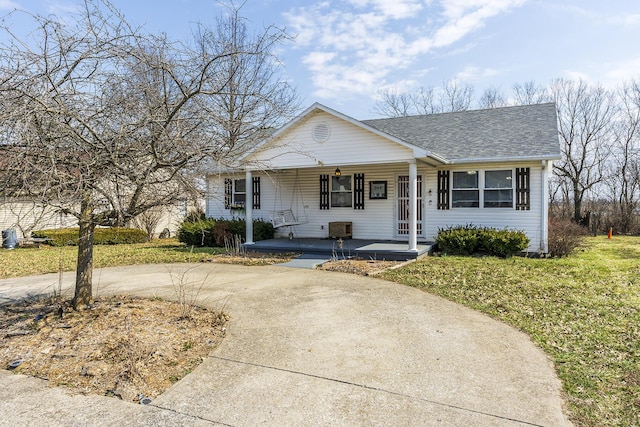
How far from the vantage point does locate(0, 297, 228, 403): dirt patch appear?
3.47 metres

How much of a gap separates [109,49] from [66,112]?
0.83 metres

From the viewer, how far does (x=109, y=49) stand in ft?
12.8

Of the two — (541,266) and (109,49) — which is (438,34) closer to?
(541,266)

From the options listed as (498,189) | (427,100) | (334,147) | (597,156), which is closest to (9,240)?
(334,147)

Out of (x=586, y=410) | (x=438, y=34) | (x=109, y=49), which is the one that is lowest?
(x=586, y=410)

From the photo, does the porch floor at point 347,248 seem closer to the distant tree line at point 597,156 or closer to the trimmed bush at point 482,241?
the trimmed bush at point 482,241

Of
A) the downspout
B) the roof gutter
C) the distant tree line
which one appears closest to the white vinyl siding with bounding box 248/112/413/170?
the roof gutter

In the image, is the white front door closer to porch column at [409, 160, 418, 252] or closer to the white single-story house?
the white single-story house

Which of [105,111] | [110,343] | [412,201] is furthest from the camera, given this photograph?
[412,201]

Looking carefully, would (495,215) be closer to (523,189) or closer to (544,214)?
(523,189)

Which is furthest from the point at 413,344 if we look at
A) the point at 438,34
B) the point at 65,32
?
the point at 438,34

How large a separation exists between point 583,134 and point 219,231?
79.6 feet

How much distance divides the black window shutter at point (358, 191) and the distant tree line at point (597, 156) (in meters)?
13.2

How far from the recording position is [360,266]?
9.09 m
